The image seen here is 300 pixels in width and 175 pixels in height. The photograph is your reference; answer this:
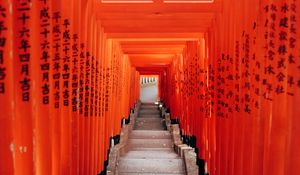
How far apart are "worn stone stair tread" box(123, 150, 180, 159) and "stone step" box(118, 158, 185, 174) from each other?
67 cm

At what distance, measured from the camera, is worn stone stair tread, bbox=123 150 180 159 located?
16156mm

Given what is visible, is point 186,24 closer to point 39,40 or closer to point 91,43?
point 91,43

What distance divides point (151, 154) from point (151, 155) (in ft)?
0.72

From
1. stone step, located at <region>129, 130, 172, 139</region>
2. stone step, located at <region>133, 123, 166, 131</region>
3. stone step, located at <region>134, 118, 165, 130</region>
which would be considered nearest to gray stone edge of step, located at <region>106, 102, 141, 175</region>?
stone step, located at <region>129, 130, 172, 139</region>

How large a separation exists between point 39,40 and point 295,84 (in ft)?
7.79

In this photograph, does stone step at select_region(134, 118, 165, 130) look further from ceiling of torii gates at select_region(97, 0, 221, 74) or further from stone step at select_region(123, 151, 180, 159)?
ceiling of torii gates at select_region(97, 0, 221, 74)

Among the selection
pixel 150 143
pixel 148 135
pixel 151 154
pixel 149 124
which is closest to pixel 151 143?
pixel 150 143

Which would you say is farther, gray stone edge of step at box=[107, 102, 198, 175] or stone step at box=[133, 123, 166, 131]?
stone step at box=[133, 123, 166, 131]

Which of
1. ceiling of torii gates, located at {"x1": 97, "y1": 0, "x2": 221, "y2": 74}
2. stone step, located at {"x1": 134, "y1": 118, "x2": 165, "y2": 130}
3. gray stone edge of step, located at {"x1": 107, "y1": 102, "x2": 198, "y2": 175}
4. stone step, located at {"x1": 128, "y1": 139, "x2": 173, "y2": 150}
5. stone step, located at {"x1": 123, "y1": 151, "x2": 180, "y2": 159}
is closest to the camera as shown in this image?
ceiling of torii gates, located at {"x1": 97, "y1": 0, "x2": 221, "y2": 74}

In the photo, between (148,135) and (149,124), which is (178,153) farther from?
(149,124)

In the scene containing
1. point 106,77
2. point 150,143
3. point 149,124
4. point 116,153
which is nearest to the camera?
point 106,77

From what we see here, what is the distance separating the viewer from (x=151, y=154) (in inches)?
659

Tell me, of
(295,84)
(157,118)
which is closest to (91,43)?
(295,84)

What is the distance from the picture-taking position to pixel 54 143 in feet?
18.7
